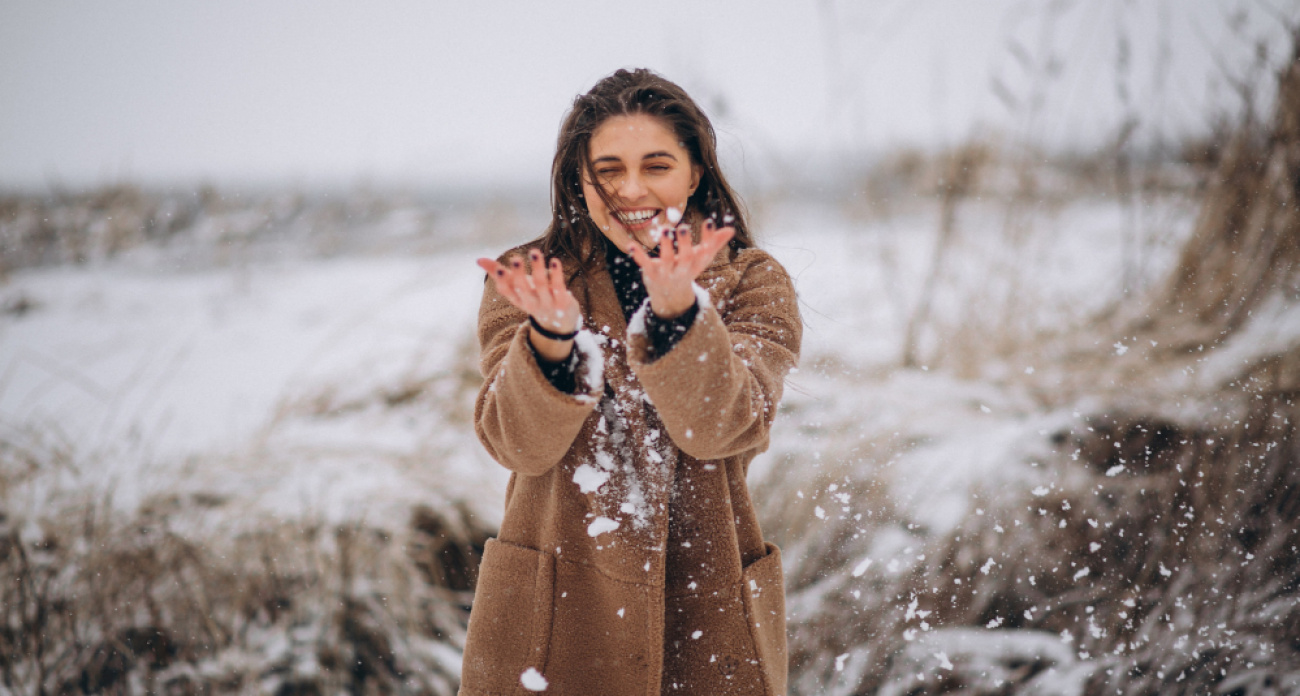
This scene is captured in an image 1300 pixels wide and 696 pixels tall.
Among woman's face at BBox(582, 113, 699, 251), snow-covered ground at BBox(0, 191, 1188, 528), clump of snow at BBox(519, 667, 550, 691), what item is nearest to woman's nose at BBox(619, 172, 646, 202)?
woman's face at BBox(582, 113, 699, 251)

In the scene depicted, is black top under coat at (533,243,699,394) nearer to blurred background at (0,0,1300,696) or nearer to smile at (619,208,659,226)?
smile at (619,208,659,226)

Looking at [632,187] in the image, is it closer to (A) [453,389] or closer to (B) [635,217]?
(B) [635,217]

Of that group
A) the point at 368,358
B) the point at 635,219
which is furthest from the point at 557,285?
the point at 368,358

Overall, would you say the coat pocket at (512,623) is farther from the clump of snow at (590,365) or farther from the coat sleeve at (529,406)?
the clump of snow at (590,365)

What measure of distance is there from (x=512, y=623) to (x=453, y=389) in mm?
1605

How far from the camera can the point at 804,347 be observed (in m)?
2.27

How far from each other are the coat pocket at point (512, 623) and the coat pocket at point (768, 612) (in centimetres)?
31

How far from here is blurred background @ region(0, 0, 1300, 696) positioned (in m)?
1.70

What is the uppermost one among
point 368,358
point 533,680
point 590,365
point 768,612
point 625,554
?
point 590,365

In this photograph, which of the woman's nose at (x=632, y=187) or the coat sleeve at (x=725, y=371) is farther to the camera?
the woman's nose at (x=632, y=187)

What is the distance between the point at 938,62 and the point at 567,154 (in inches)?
78.5

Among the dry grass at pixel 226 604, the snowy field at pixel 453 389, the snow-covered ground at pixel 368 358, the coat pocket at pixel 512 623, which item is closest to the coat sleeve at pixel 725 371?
the coat pocket at pixel 512 623

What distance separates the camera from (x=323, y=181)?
2922mm

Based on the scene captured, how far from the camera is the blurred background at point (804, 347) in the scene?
5.57 ft
